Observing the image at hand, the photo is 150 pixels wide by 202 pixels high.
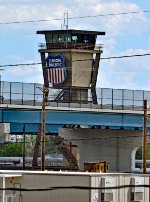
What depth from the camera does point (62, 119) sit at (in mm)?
102812

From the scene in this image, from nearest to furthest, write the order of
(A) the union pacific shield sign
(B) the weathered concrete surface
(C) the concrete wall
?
(C) the concrete wall
(B) the weathered concrete surface
(A) the union pacific shield sign

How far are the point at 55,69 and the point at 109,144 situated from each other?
12.8m

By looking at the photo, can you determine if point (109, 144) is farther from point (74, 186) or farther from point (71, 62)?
point (74, 186)

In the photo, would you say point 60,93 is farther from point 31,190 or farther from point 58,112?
point 31,190

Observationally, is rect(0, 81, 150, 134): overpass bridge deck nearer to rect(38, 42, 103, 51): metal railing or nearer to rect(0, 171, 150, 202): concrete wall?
rect(38, 42, 103, 51): metal railing

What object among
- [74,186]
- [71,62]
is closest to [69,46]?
[71,62]

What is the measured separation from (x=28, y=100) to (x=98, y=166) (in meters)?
11.1

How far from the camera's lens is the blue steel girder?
319 ft

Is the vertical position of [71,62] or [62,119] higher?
[71,62]

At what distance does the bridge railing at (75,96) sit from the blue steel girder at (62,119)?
1.15m

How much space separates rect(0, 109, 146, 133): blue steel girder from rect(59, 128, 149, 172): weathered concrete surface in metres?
3.39

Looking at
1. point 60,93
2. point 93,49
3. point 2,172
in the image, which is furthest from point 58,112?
point 2,172

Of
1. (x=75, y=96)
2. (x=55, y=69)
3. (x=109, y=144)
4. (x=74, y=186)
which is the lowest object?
(x=74, y=186)

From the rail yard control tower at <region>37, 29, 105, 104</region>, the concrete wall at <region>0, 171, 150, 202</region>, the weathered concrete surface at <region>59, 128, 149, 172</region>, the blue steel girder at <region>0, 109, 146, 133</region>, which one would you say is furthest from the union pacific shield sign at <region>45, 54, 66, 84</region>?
the concrete wall at <region>0, 171, 150, 202</region>
